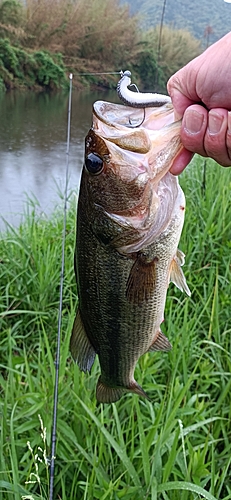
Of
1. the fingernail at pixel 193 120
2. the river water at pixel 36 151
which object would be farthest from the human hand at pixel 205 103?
the river water at pixel 36 151

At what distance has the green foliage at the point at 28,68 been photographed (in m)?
18.2

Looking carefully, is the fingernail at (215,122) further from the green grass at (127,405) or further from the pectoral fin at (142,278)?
the green grass at (127,405)

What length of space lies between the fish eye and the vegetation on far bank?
8.73 m

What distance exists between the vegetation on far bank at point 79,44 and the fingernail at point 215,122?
8.69 metres

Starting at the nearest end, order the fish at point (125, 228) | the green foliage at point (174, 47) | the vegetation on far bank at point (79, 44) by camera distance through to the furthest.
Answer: the fish at point (125, 228) → the vegetation on far bank at point (79, 44) → the green foliage at point (174, 47)

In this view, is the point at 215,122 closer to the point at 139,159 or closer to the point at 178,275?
Result: the point at 139,159

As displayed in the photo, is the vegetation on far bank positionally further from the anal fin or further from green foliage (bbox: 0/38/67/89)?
the anal fin

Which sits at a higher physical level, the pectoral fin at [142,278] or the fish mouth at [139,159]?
the fish mouth at [139,159]

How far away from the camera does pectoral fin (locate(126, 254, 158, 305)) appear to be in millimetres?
1299

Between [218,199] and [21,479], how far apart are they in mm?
2352

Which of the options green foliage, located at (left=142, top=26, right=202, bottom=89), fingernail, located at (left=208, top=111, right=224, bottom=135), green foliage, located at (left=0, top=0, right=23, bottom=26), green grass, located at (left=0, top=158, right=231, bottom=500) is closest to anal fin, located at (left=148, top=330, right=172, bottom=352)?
green grass, located at (left=0, top=158, right=231, bottom=500)

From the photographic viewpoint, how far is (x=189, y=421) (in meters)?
2.00

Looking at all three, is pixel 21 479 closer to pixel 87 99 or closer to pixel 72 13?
pixel 72 13

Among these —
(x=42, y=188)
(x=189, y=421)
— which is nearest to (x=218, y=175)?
(x=189, y=421)
